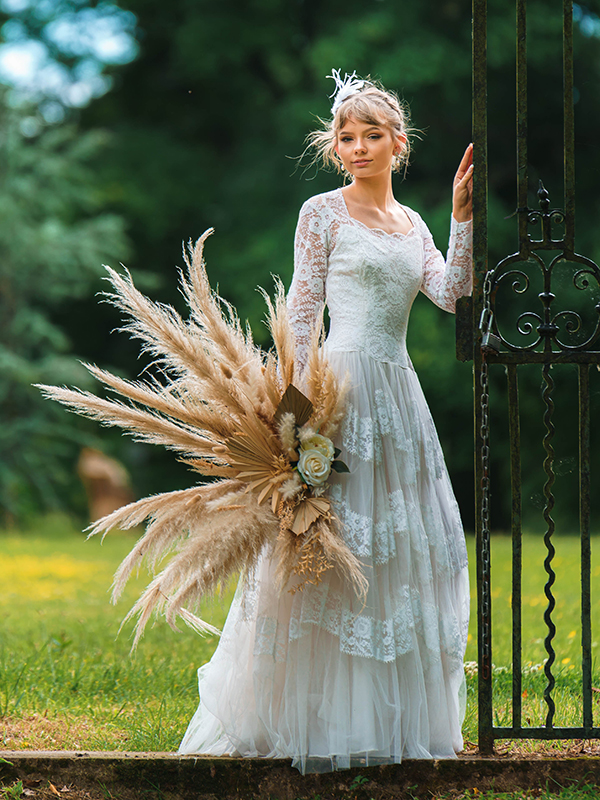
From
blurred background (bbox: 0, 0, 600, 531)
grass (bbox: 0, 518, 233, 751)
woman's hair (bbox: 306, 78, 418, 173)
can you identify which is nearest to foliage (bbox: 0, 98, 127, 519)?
blurred background (bbox: 0, 0, 600, 531)

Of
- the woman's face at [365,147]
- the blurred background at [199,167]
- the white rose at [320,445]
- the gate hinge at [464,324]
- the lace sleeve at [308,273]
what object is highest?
the blurred background at [199,167]

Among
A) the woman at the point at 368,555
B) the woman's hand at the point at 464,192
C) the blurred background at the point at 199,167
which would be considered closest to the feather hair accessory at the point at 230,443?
the woman at the point at 368,555

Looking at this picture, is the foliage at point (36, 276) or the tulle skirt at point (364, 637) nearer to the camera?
the tulle skirt at point (364, 637)

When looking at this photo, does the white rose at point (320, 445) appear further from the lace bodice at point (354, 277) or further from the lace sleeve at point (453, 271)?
the lace sleeve at point (453, 271)

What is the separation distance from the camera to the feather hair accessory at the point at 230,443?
2.75 metres

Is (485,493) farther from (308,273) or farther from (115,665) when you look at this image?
(115,665)

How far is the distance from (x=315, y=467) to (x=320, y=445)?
0.25ft

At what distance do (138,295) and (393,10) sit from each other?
9634 mm

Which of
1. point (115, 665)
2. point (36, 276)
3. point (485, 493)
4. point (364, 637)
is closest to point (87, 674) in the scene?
point (115, 665)

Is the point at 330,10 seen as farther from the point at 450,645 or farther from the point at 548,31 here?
the point at 450,645

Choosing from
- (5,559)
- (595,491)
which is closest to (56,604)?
(5,559)

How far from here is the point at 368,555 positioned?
2832 millimetres

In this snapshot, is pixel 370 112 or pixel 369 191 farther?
pixel 369 191

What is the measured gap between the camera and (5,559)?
8.95m
